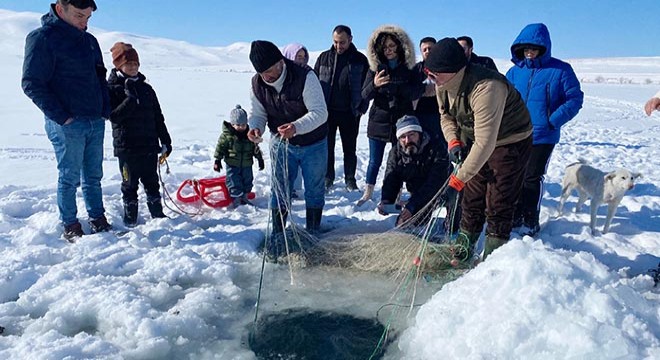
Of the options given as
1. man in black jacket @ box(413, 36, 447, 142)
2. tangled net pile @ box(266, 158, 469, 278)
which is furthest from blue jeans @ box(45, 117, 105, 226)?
man in black jacket @ box(413, 36, 447, 142)

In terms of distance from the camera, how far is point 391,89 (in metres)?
5.00

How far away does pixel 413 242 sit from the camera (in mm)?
3820

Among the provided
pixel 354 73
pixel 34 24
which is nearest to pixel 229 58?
pixel 34 24

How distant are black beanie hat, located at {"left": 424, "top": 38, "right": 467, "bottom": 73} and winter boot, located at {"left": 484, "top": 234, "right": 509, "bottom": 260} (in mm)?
1328

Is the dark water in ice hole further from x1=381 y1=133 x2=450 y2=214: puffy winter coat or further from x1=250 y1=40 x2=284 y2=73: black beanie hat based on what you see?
x1=250 y1=40 x2=284 y2=73: black beanie hat

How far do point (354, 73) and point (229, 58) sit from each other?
126150mm

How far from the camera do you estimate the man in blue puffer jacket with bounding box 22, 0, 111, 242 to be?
359 centimetres

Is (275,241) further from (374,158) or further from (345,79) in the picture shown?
(345,79)

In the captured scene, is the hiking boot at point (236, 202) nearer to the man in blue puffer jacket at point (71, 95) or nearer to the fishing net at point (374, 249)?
the fishing net at point (374, 249)

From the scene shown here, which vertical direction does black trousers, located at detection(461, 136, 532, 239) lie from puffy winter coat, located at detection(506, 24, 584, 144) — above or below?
below

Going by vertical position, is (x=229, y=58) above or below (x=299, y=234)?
above

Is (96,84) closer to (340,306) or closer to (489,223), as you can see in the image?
(340,306)

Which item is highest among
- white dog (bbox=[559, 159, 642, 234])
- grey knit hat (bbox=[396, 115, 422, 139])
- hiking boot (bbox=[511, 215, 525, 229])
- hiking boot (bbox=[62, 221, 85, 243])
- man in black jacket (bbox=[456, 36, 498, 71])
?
man in black jacket (bbox=[456, 36, 498, 71])

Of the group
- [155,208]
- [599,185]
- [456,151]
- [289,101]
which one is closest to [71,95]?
[155,208]
